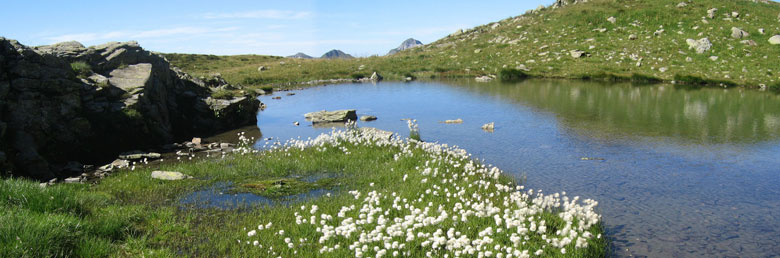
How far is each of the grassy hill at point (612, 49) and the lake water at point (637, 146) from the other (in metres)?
8.21

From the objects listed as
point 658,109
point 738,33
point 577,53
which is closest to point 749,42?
point 738,33

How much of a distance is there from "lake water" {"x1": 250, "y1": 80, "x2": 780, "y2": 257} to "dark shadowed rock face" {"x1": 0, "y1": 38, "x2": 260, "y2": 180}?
437cm

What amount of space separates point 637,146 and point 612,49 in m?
43.1

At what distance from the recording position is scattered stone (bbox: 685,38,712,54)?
50875 mm

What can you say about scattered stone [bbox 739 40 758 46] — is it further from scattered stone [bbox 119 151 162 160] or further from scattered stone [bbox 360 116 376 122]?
scattered stone [bbox 119 151 162 160]

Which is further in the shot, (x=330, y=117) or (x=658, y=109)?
(x=658, y=109)

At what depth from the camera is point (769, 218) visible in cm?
1141

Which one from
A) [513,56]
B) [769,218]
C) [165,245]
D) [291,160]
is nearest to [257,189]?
[291,160]

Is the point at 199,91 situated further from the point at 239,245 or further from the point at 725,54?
the point at 725,54

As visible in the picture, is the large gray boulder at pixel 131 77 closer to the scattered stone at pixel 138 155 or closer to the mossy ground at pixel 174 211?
the scattered stone at pixel 138 155

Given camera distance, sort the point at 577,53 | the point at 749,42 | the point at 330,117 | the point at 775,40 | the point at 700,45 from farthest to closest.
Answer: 1. the point at 577,53
2. the point at 700,45
3. the point at 749,42
4. the point at 775,40
5. the point at 330,117

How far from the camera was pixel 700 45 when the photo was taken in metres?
51.6

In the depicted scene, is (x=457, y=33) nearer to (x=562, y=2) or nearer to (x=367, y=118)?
(x=562, y=2)

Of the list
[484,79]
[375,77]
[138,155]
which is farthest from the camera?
[375,77]
